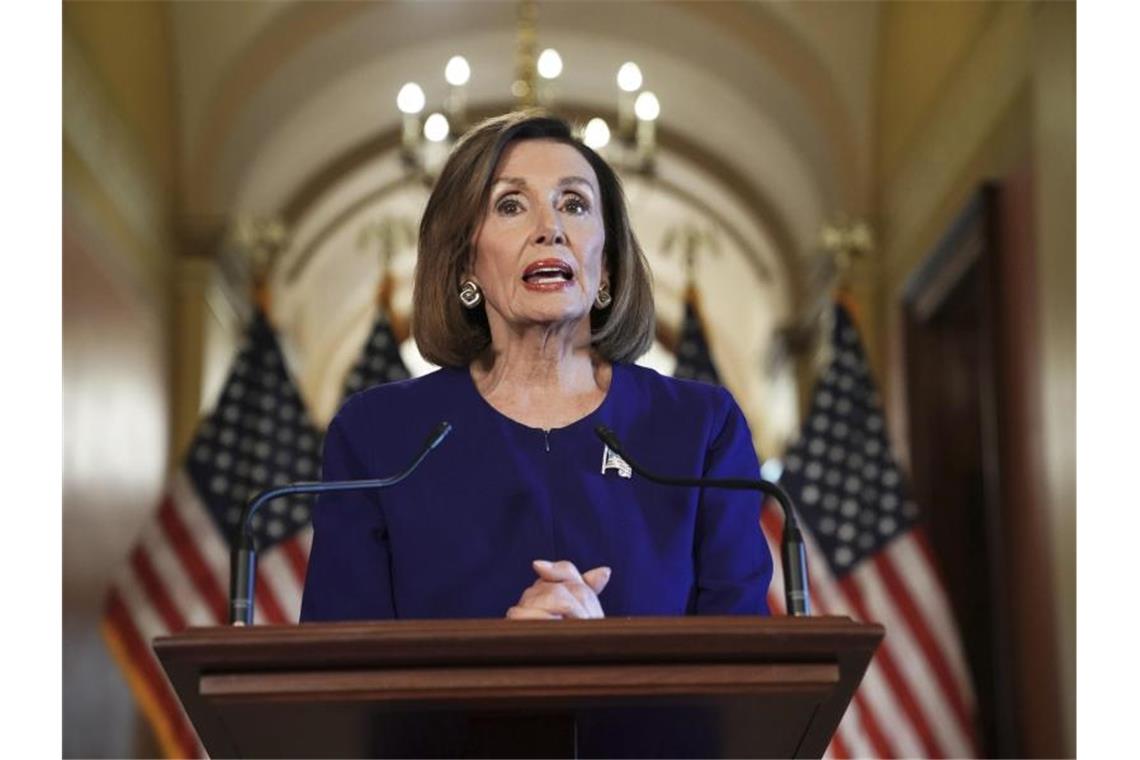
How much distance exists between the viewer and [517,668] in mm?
1757

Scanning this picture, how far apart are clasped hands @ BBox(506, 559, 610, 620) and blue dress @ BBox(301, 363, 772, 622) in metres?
0.16

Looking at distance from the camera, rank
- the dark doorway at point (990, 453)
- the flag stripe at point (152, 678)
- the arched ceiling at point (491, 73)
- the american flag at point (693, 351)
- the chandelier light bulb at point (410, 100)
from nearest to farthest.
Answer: the flag stripe at point (152, 678) < the dark doorway at point (990, 453) < the american flag at point (693, 351) < the chandelier light bulb at point (410, 100) < the arched ceiling at point (491, 73)

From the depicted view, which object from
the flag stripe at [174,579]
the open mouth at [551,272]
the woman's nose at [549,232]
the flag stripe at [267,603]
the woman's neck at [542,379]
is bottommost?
the woman's neck at [542,379]

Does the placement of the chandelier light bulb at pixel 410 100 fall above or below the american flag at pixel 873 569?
above

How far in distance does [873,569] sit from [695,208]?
800cm

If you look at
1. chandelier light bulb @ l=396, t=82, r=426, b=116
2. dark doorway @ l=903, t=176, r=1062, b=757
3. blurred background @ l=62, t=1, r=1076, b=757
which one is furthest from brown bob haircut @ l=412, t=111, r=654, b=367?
chandelier light bulb @ l=396, t=82, r=426, b=116

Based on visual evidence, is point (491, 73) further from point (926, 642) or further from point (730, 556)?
point (730, 556)

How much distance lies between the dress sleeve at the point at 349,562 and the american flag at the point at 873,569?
3978mm

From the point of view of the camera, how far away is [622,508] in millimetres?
2400

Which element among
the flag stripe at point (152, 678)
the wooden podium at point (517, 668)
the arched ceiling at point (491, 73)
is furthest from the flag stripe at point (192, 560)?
the wooden podium at point (517, 668)

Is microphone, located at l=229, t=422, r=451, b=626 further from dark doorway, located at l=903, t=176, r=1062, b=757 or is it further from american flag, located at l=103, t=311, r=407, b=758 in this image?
dark doorway, located at l=903, t=176, r=1062, b=757

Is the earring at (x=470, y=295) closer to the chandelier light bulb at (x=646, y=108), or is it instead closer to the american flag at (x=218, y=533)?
the american flag at (x=218, y=533)

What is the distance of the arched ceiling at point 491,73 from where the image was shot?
10.1 meters

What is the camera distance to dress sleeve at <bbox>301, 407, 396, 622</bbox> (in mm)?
2377
